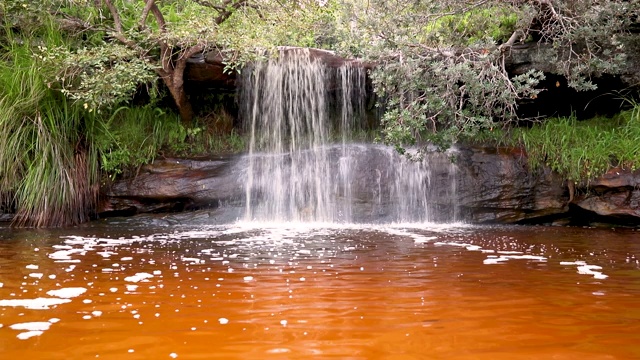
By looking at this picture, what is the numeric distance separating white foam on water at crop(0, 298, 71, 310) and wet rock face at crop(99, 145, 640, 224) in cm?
655

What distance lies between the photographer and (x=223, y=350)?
9.16ft

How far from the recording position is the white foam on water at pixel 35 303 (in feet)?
11.9

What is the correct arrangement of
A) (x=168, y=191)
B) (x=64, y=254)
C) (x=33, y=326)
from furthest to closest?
(x=168, y=191)
(x=64, y=254)
(x=33, y=326)

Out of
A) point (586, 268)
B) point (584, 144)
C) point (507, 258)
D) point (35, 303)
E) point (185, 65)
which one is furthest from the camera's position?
point (185, 65)

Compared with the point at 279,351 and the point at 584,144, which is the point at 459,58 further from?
the point at 279,351

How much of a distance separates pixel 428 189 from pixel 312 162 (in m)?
2.12

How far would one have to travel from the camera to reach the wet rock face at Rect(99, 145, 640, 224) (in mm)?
10086

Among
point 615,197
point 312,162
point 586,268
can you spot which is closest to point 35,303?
point 586,268

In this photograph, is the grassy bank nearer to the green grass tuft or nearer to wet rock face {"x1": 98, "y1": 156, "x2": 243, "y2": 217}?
the green grass tuft

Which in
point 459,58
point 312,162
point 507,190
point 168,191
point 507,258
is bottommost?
point 507,258

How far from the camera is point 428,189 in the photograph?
34.4 ft

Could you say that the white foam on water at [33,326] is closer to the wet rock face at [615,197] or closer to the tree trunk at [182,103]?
the tree trunk at [182,103]

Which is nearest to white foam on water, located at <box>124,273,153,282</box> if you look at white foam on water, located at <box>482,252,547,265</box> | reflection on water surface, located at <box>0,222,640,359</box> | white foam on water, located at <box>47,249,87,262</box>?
reflection on water surface, located at <box>0,222,640,359</box>

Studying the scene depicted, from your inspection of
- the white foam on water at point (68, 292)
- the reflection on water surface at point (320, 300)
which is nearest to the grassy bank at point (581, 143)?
the reflection on water surface at point (320, 300)
